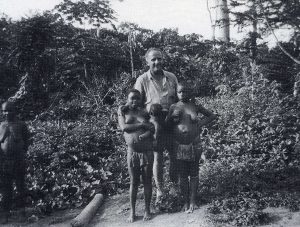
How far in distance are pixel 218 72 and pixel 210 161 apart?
5.02 meters

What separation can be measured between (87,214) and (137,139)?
142 cm

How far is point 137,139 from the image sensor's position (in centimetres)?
525

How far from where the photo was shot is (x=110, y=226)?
5.48 m

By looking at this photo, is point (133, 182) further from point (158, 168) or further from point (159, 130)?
point (159, 130)

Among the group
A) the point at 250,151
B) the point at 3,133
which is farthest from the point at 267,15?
the point at 3,133

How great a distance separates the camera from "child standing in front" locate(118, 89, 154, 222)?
525cm

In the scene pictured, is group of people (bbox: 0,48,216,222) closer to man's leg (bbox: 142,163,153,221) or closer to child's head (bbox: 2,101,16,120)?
man's leg (bbox: 142,163,153,221)

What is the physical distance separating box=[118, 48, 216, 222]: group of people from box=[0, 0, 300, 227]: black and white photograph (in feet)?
0.05

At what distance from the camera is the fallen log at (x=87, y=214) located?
5381 mm

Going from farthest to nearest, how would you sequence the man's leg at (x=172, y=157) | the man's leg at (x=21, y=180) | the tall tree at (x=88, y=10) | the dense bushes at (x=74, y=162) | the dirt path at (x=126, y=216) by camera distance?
the tall tree at (x=88, y=10) → the dense bushes at (x=74, y=162) → the man's leg at (x=21, y=180) → the man's leg at (x=172, y=157) → the dirt path at (x=126, y=216)

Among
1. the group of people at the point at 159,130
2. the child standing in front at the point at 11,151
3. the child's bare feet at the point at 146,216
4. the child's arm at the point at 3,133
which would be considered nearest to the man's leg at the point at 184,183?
the group of people at the point at 159,130

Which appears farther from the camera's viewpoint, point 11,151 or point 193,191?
point 11,151

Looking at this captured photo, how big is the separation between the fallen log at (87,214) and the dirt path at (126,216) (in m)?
0.09

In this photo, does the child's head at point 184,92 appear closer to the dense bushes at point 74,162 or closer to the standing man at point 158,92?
the standing man at point 158,92
